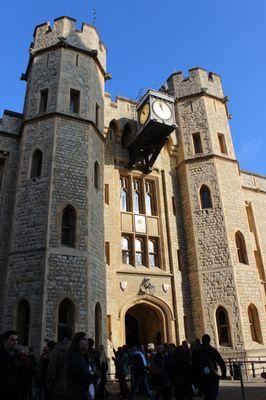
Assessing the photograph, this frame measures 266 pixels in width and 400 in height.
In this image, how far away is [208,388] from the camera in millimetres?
6594

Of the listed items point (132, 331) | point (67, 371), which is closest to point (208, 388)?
point (67, 371)

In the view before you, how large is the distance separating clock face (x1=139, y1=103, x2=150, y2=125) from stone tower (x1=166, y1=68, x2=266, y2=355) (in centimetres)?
308

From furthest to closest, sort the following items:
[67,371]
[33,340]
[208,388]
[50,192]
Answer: [50,192], [33,340], [208,388], [67,371]

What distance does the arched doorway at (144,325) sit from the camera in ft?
A: 56.7

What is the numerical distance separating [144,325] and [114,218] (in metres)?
5.54

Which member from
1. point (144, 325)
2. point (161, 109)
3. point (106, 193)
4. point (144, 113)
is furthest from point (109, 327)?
point (161, 109)

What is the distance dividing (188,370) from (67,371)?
336cm

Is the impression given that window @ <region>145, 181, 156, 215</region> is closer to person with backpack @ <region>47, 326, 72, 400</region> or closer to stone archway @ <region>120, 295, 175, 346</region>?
stone archway @ <region>120, 295, 175, 346</region>

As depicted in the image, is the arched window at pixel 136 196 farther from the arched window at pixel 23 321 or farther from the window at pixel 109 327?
the arched window at pixel 23 321

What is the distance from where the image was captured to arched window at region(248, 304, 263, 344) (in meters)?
16.5

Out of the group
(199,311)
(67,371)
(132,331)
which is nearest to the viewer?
(67,371)

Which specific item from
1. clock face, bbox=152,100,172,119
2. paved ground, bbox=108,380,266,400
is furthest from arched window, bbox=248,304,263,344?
clock face, bbox=152,100,172,119

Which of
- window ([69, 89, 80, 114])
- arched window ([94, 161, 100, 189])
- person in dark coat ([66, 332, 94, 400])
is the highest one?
window ([69, 89, 80, 114])

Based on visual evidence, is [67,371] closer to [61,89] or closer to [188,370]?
[188,370]
